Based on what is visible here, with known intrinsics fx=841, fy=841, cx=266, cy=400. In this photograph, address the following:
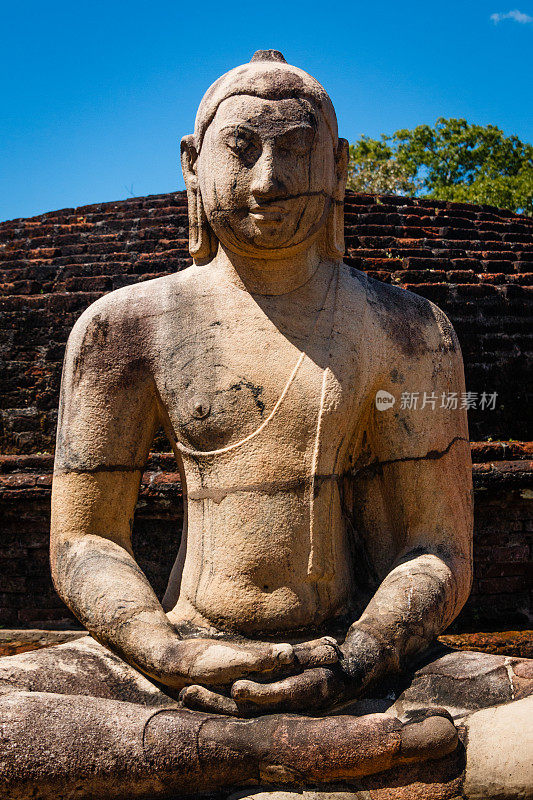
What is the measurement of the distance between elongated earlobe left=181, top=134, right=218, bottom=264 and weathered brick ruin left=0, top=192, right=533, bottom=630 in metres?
3.57

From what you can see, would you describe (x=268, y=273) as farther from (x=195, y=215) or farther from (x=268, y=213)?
(x=195, y=215)

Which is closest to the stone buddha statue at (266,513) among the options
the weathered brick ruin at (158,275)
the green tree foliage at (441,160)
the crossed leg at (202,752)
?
the crossed leg at (202,752)

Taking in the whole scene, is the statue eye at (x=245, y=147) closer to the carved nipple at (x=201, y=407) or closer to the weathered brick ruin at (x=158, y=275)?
the carved nipple at (x=201, y=407)

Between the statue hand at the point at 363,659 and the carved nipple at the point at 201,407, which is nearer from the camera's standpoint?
the statue hand at the point at 363,659

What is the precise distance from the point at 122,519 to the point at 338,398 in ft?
2.77

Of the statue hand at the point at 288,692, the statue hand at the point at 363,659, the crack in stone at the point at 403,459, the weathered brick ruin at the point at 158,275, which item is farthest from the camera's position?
the weathered brick ruin at the point at 158,275

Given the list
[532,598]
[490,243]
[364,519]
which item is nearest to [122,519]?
[364,519]

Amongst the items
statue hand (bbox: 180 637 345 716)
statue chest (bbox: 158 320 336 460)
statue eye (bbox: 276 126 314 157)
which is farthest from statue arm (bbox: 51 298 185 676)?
statue eye (bbox: 276 126 314 157)

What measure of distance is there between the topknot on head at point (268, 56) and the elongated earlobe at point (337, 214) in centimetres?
36

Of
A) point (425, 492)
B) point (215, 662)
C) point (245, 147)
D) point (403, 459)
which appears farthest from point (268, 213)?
point (215, 662)

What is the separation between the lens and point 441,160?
71.9ft

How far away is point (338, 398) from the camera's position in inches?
108

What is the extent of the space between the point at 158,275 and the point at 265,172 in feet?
19.0

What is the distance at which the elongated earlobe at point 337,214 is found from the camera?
302cm
